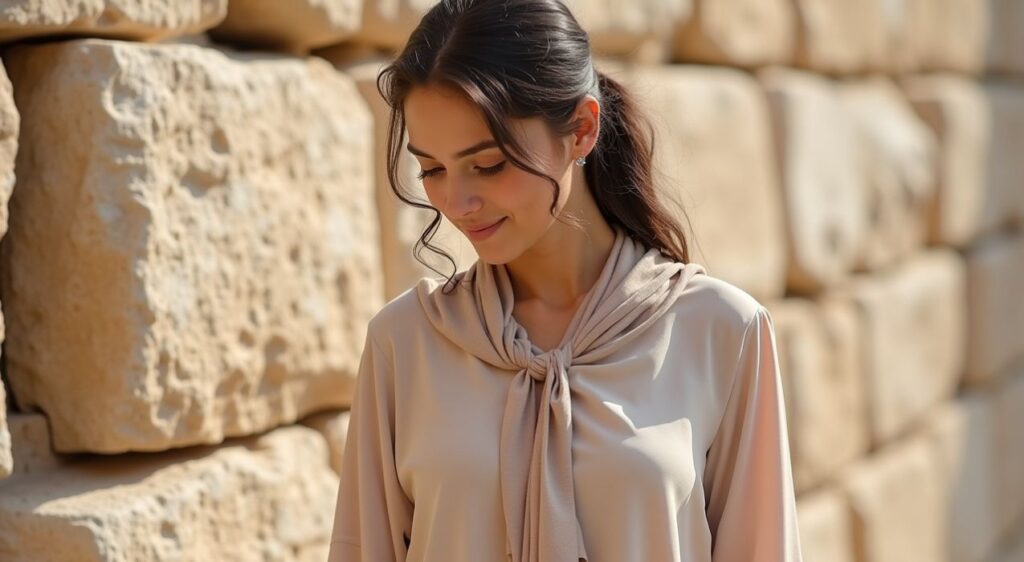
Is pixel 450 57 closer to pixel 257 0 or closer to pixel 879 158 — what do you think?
pixel 257 0

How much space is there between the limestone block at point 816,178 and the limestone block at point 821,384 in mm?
143

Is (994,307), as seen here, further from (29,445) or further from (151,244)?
(29,445)

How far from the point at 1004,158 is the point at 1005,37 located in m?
0.58

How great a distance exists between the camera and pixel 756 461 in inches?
98.2

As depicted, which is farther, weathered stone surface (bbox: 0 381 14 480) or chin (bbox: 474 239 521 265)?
weathered stone surface (bbox: 0 381 14 480)

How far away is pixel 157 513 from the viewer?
8.71 feet

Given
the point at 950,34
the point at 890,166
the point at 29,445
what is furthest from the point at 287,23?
the point at 950,34

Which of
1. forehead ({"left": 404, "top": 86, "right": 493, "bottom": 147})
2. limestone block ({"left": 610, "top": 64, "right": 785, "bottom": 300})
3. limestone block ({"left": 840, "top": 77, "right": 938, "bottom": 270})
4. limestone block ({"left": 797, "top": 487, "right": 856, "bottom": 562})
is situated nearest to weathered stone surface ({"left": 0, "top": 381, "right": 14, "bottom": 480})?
forehead ({"left": 404, "top": 86, "right": 493, "bottom": 147})

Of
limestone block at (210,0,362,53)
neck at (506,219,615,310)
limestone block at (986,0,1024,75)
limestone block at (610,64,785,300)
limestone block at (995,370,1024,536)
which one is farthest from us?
limestone block at (986,0,1024,75)

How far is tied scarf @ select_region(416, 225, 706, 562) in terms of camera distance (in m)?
2.33

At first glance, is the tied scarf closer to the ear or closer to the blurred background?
the ear

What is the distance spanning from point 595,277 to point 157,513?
34.4 inches

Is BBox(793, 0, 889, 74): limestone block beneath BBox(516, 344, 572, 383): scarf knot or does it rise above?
beneath

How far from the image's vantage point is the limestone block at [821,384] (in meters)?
4.92
